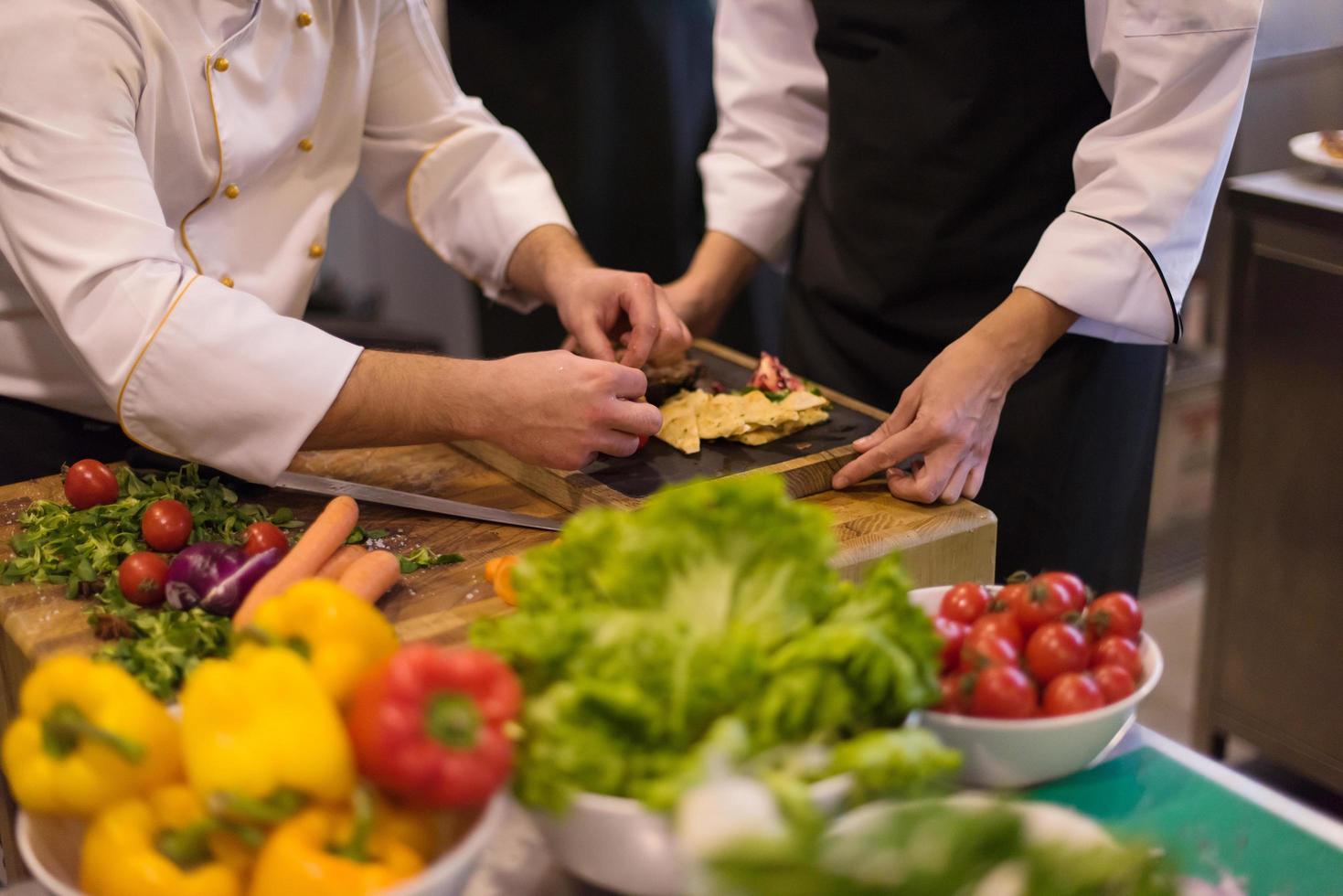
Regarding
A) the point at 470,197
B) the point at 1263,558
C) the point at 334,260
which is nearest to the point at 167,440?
the point at 470,197

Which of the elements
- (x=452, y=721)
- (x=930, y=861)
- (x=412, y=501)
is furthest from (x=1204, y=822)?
(x=412, y=501)

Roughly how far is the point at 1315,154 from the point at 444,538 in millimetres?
1791

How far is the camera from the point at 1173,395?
11.3ft

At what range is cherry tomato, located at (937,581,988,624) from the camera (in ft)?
3.67

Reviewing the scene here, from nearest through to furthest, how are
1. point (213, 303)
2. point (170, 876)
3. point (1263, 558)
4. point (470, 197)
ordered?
1. point (170, 876)
2. point (213, 303)
3. point (470, 197)
4. point (1263, 558)

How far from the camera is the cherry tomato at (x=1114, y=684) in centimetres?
102

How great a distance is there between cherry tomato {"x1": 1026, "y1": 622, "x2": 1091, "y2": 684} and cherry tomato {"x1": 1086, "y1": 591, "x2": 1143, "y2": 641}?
0.11 feet

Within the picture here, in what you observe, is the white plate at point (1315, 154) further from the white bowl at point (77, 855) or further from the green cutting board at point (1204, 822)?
the white bowl at point (77, 855)

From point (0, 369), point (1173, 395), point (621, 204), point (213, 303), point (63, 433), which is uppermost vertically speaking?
point (213, 303)

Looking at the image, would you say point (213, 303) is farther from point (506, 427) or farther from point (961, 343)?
point (961, 343)

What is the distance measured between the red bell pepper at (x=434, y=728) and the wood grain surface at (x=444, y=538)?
1.55ft

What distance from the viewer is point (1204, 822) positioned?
105 cm

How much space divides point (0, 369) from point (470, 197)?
743 mm

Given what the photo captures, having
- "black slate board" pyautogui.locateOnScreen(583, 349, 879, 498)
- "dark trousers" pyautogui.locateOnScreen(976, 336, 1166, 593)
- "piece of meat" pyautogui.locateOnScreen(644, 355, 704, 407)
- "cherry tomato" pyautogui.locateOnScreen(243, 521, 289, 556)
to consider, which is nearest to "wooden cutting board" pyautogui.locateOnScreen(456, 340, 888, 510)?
"black slate board" pyautogui.locateOnScreen(583, 349, 879, 498)
